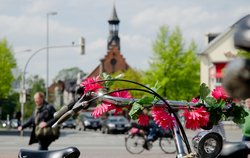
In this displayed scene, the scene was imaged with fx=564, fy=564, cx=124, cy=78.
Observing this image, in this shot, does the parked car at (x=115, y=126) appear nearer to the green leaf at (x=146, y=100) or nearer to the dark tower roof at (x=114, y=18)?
the green leaf at (x=146, y=100)

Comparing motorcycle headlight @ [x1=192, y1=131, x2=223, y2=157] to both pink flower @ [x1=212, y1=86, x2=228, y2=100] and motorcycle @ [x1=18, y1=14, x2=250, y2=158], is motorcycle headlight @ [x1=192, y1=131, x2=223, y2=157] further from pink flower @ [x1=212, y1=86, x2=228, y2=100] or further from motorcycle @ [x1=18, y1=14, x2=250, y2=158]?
pink flower @ [x1=212, y1=86, x2=228, y2=100]

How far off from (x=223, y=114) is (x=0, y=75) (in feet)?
166

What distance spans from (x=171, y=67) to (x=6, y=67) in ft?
53.5

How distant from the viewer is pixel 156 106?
13.0 feet

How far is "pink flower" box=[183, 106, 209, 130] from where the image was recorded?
388cm

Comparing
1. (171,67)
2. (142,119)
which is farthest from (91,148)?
(171,67)

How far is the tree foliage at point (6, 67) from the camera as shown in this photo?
52625mm

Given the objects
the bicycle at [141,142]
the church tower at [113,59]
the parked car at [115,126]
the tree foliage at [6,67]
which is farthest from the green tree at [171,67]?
the church tower at [113,59]

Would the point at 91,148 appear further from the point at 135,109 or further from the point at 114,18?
the point at 114,18

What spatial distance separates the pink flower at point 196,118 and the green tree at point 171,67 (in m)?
42.9

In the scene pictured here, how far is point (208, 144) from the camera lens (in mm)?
3703

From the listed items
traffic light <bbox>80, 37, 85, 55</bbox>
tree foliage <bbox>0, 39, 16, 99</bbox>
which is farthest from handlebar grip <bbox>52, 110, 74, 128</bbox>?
tree foliage <bbox>0, 39, 16, 99</bbox>

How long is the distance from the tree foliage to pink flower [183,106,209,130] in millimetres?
49454

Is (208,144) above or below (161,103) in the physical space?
below
